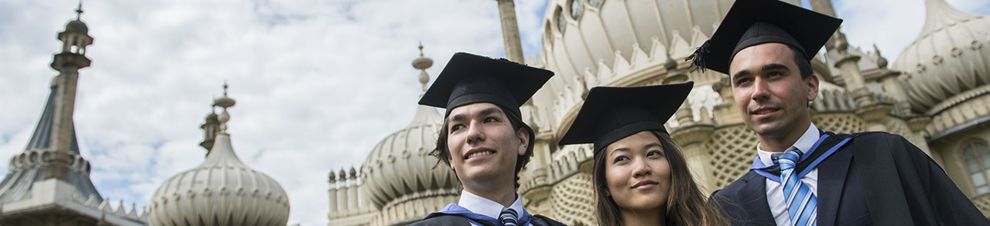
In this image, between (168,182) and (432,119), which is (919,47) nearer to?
(432,119)

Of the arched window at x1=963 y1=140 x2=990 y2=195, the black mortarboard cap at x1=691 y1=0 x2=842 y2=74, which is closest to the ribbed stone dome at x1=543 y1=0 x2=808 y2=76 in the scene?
the arched window at x1=963 y1=140 x2=990 y2=195

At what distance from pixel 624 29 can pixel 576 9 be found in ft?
5.85

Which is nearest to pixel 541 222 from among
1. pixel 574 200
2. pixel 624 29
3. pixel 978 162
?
pixel 574 200

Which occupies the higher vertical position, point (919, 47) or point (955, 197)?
point (919, 47)

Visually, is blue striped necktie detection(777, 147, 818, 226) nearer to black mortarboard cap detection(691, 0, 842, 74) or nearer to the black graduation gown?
the black graduation gown

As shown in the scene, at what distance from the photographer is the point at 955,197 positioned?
8.19 ft

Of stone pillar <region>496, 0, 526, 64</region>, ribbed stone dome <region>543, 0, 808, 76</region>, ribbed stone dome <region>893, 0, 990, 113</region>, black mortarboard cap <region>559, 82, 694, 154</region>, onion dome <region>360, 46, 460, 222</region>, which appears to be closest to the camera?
black mortarboard cap <region>559, 82, 694, 154</region>

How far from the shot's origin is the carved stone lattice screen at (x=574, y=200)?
11.8m

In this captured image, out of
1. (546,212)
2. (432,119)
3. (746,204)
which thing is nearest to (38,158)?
(432,119)

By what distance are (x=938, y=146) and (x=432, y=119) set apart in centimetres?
939

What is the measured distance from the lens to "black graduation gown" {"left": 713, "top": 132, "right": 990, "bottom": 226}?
2480mm

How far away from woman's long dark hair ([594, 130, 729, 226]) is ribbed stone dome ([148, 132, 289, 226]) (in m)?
14.0

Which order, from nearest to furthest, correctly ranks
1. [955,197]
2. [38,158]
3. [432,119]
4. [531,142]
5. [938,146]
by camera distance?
[955,197], [531,142], [938,146], [432,119], [38,158]

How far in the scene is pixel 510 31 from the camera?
16266mm
